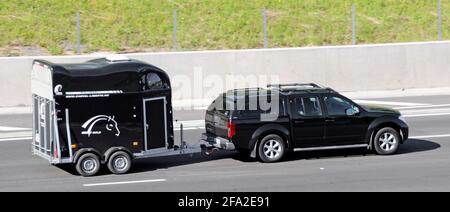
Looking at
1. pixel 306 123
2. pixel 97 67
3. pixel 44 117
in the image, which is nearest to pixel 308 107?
pixel 306 123

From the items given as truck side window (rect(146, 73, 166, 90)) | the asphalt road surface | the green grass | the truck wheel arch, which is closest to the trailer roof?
truck side window (rect(146, 73, 166, 90))

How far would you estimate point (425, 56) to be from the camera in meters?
27.8

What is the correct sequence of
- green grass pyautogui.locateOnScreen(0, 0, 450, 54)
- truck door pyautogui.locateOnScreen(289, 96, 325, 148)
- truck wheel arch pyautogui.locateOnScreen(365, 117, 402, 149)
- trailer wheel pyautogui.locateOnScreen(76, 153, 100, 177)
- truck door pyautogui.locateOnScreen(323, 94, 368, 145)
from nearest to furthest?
trailer wheel pyautogui.locateOnScreen(76, 153, 100, 177), truck door pyautogui.locateOnScreen(289, 96, 325, 148), truck door pyautogui.locateOnScreen(323, 94, 368, 145), truck wheel arch pyautogui.locateOnScreen(365, 117, 402, 149), green grass pyautogui.locateOnScreen(0, 0, 450, 54)

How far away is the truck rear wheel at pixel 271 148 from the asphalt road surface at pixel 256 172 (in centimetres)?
18

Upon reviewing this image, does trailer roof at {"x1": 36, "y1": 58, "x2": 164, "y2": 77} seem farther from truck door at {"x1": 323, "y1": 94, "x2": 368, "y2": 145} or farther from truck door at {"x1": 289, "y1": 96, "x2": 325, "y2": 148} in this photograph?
truck door at {"x1": 323, "y1": 94, "x2": 368, "y2": 145}

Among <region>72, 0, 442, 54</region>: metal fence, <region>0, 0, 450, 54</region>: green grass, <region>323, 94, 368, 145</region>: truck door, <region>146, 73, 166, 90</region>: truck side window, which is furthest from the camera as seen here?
<region>0, 0, 450, 54</region>: green grass

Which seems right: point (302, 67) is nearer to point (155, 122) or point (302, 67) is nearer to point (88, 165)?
point (155, 122)

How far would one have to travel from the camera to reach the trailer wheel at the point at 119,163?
16.4 m

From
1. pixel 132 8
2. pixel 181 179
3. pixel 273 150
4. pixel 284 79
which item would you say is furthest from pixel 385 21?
pixel 181 179

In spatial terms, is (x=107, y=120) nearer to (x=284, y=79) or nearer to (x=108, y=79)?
(x=108, y=79)

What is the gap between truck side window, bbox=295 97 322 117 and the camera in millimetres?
17834

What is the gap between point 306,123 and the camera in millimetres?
17766

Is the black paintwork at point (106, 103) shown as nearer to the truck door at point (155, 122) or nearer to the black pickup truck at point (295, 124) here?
the truck door at point (155, 122)

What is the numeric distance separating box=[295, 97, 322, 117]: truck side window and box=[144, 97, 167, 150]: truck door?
2.83 metres
